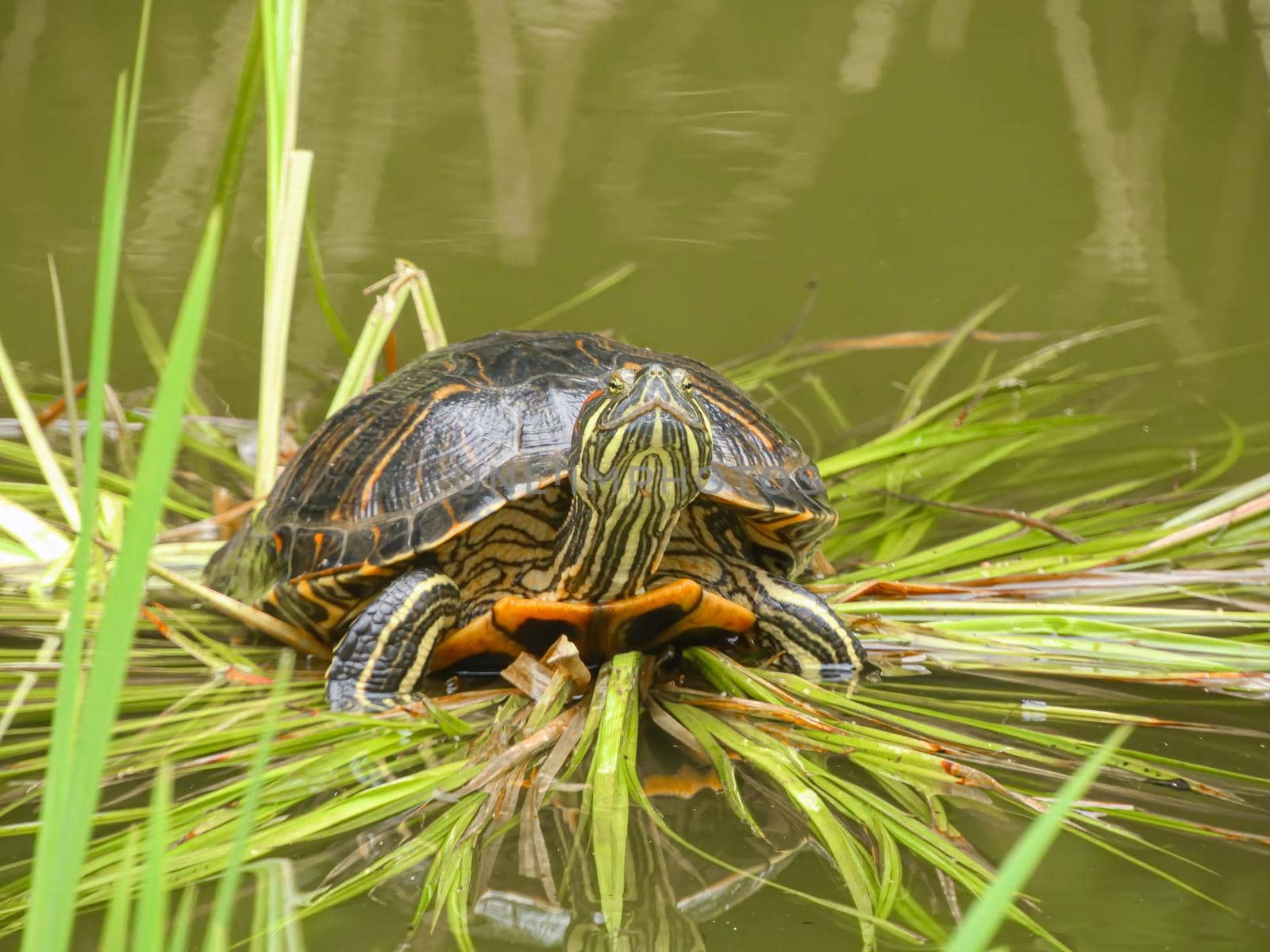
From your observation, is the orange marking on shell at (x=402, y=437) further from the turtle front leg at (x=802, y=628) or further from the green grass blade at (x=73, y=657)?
the green grass blade at (x=73, y=657)

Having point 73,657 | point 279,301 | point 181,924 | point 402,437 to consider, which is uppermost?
point 279,301

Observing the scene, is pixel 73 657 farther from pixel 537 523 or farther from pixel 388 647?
pixel 537 523

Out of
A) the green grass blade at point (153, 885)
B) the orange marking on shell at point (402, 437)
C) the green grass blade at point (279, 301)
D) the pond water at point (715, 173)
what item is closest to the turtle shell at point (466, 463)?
the orange marking on shell at point (402, 437)

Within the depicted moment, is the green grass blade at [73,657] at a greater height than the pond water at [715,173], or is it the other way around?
the pond water at [715,173]

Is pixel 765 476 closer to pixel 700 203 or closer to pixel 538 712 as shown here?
pixel 538 712

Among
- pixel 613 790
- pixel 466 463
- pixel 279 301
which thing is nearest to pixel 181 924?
pixel 613 790

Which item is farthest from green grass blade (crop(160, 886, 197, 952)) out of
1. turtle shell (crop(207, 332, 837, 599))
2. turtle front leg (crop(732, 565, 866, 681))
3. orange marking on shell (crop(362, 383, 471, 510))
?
turtle front leg (crop(732, 565, 866, 681))

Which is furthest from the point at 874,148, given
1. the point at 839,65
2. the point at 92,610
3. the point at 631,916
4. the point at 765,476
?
the point at 631,916
